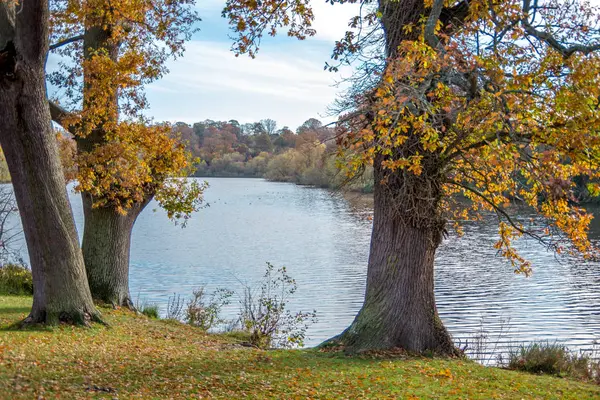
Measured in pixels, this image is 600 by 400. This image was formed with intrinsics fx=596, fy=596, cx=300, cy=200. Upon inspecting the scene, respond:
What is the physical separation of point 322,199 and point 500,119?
53517 mm

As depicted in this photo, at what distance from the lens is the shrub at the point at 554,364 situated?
10.2 metres

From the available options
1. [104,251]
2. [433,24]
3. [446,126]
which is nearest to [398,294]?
[446,126]

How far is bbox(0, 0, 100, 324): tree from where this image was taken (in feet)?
28.5

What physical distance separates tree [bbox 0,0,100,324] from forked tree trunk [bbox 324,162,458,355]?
4.65 m

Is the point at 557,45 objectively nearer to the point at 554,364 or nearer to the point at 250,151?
the point at 554,364

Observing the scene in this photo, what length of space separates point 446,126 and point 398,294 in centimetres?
292

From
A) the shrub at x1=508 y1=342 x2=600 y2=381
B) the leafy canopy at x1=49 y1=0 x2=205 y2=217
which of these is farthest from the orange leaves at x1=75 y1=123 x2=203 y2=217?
the shrub at x1=508 y1=342 x2=600 y2=381

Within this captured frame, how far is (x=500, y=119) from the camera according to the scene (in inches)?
299

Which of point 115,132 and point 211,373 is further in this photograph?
point 115,132

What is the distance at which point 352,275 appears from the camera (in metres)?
22.7

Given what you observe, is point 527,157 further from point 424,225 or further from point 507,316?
point 507,316

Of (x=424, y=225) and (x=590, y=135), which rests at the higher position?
(x=590, y=135)

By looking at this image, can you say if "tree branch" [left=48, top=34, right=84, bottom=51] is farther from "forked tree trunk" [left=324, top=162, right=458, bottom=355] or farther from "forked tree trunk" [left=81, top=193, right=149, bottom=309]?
"forked tree trunk" [left=324, top=162, right=458, bottom=355]

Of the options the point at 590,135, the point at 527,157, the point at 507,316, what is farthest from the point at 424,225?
the point at 507,316
